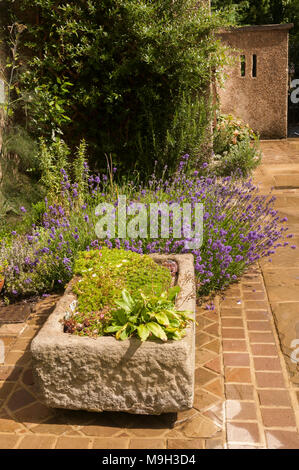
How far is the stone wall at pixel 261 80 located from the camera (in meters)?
12.5

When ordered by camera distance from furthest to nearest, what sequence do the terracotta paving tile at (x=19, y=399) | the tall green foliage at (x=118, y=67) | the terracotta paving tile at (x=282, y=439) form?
the tall green foliage at (x=118, y=67) < the terracotta paving tile at (x=19, y=399) < the terracotta paving tile at (x=282, y=439)

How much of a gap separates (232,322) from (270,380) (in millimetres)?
807

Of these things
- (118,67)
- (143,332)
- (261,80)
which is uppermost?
(118,67)

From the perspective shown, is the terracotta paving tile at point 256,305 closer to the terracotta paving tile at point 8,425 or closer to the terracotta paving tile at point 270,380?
the terracotta paving tile at point 270,380

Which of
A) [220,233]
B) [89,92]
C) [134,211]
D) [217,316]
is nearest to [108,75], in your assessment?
[89,92]

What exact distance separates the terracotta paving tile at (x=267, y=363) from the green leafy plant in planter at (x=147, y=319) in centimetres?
72

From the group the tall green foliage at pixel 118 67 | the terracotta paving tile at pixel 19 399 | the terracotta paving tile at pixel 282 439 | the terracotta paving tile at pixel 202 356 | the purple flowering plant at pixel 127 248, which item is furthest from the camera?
the tall green foliage at pixel 118 67

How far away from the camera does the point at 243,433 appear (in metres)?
2.82

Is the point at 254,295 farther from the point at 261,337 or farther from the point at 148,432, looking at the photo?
the point at 148,432

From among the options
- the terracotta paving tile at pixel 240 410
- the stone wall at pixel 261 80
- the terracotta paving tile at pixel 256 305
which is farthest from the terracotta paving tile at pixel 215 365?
the stone wall at pixel 261 80

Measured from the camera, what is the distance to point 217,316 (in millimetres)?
4164

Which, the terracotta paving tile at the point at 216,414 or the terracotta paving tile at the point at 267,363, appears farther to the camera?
the terracotta paving tile at the point at 267,363

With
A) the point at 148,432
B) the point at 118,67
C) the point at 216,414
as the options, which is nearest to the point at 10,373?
the point at 148,432

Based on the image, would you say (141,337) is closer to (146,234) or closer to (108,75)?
(146,234)
